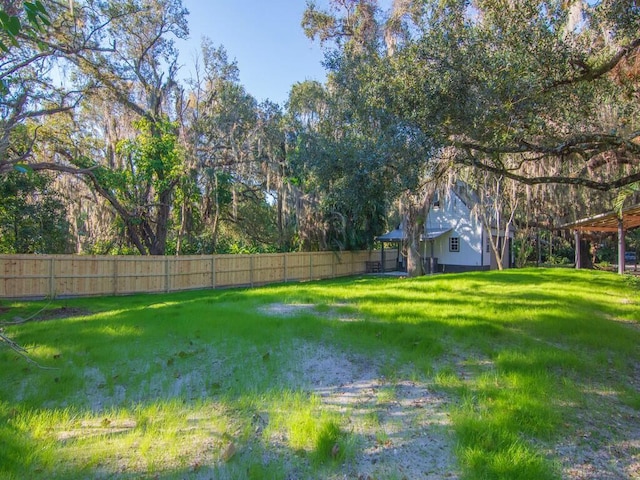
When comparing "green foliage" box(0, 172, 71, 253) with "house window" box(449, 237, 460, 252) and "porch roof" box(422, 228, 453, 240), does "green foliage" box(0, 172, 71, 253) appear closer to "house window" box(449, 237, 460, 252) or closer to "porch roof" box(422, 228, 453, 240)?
"porch roof" box(422, 228, 453, 240)

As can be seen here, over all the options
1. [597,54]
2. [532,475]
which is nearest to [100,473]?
[532,475]

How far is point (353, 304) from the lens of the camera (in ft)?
26.3

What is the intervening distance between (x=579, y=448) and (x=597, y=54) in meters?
7.64

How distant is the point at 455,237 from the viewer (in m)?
25.3

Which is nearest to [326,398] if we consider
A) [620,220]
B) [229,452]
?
[229,452]

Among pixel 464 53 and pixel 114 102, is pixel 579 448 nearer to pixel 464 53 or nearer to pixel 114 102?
pixel 464 53

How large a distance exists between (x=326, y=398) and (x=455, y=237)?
76.2ft

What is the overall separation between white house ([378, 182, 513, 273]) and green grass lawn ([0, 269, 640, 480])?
58.7ft

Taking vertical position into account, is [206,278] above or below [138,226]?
below

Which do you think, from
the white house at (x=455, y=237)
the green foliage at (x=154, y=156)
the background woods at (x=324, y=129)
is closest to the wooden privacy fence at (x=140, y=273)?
the background woods at (x=324, y=129)

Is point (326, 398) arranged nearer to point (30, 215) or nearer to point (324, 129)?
point (324, 129)

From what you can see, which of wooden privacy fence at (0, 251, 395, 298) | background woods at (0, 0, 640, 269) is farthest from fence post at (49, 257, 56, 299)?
background woods at (0, 0, 640, 269)

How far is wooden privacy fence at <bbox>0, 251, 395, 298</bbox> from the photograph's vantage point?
1219 centimetres

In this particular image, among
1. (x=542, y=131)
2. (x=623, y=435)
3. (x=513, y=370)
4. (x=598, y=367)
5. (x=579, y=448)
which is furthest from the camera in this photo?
(x=542, y=131)
